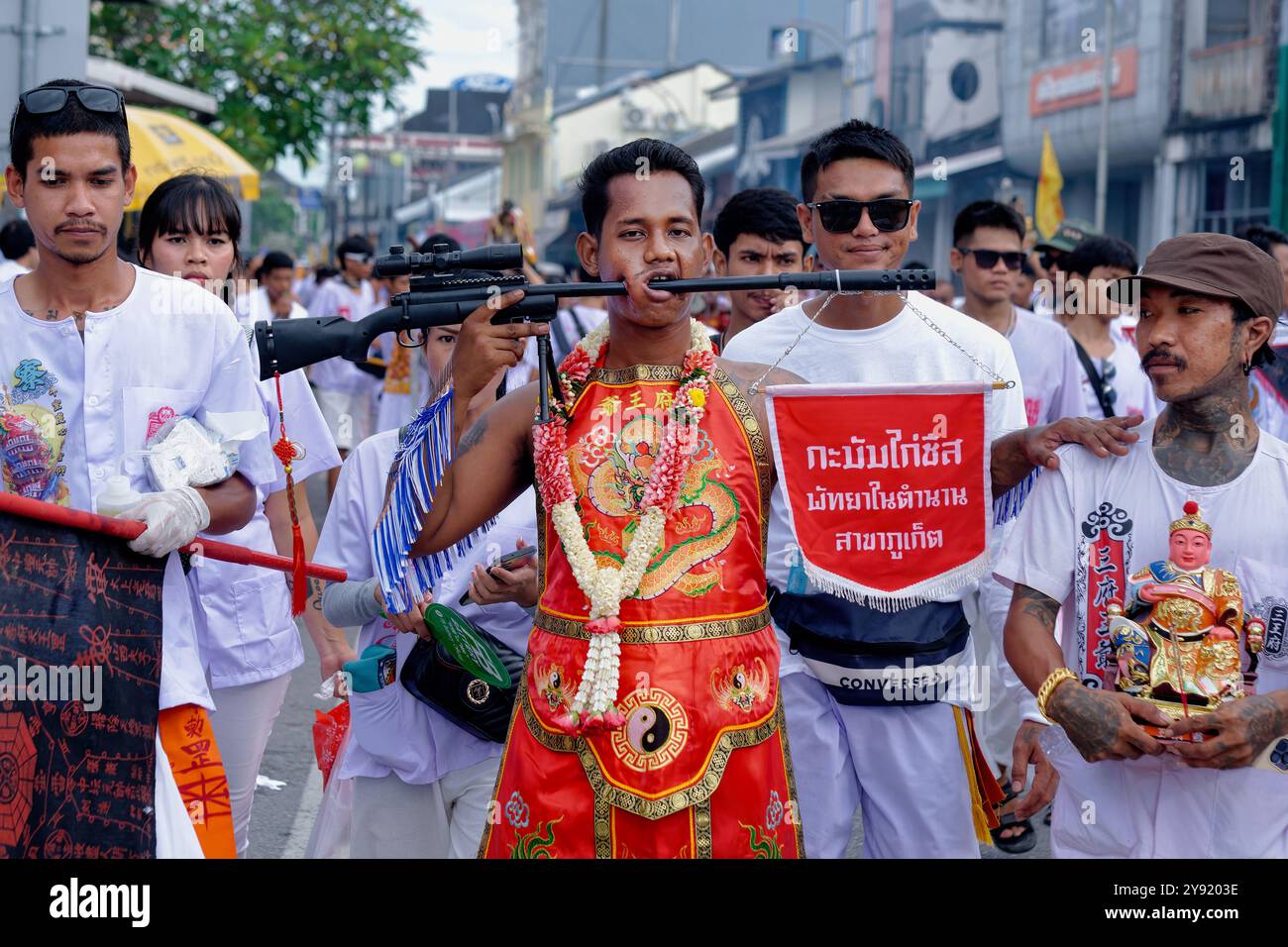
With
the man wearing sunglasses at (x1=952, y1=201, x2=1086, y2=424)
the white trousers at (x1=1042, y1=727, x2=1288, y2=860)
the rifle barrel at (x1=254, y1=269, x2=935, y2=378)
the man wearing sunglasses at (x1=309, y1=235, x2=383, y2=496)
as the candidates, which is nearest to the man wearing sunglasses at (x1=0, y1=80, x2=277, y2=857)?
the rifle barrel at (x1=254, y1=269, x2=935, y2=378)

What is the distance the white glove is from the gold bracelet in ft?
6.12

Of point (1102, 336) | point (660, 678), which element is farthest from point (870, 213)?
point (1102, 336)

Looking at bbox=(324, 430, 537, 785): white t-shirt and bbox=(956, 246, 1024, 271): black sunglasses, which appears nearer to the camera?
bbox=(324, 430, 537, 785): white t-shirt

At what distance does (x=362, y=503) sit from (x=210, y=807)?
3.57ft

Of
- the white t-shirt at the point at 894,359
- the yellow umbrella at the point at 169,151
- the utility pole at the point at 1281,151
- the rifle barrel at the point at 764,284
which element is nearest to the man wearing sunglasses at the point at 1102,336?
the white t-shirt at the point at 894,359

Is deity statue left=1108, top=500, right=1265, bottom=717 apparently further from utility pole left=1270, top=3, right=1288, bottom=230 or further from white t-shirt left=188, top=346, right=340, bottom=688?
utility pole left=1270, top=3, right=1288, bottom=230

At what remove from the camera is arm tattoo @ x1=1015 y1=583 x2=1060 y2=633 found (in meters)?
3.69

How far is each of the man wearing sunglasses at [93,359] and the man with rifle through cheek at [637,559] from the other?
583 millimetres

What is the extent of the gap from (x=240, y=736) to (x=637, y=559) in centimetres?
176

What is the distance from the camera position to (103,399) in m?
3.59

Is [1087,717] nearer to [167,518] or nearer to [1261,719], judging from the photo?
[1261,719]

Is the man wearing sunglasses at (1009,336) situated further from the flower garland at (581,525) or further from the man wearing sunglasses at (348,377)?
the man wearing sunglasses at (348,377)

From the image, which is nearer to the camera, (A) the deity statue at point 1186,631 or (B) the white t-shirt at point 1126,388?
(A) the deity statue at point 1186,631

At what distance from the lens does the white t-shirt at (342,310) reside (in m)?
13.0
